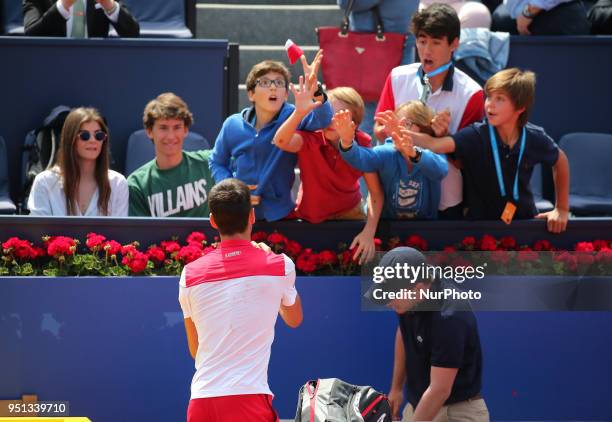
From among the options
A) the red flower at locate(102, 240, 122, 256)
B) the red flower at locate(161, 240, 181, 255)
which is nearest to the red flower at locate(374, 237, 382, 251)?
the red flower at locate(161, 240, 181, 255)

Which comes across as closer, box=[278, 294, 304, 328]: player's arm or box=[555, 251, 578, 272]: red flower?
box=[278, 294, 304, 328]: player's arm

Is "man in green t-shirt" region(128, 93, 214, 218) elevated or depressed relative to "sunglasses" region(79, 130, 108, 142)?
depressed

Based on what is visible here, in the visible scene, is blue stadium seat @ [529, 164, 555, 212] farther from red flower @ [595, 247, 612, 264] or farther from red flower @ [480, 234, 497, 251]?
red flower @ [480, 234, 497, 251]

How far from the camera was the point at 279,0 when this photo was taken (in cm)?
973

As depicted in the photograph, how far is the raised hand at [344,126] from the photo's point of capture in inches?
216

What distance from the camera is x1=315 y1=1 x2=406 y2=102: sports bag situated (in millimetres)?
7684

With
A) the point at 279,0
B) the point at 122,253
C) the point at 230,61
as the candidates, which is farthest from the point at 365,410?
the point at 279,0

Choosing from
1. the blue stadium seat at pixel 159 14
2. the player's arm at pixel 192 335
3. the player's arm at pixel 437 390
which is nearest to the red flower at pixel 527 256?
the player's arm at pixel 437 390

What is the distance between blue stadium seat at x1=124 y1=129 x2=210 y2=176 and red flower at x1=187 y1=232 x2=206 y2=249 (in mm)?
1808

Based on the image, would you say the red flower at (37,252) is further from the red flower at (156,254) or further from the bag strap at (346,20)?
the bag strap at (346,20)

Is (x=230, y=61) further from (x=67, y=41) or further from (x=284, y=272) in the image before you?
(x=284, y=272)

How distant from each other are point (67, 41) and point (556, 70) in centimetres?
349

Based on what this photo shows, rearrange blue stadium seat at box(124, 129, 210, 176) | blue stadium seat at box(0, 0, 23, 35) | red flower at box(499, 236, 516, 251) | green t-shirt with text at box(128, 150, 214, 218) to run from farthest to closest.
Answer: blue stadium seat at box(0, 0, 23, 35), blue stadium seat at box(124, 129, 210, 176), green t-shirt with text at box(128, 150, 214, 218), red flower at box(499, 236, 516, 251)

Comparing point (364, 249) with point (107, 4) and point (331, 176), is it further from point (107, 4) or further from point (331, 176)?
point (107, 4)
